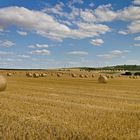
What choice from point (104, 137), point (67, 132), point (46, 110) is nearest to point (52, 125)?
point (67, 132)

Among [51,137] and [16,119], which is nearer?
[51,137]

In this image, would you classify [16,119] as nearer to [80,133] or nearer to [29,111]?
[29,111]

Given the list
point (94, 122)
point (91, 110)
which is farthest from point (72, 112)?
point (94, 122)

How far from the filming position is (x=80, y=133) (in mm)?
8336

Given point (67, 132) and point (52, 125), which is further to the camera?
point (52, 125)

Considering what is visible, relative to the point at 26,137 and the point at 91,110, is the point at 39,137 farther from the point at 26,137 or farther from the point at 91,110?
the point at 91,110

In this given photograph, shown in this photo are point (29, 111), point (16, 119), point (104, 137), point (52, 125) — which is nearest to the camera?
point (104, 137)

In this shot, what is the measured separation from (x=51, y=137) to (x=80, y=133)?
77cm

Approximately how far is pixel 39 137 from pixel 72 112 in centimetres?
332

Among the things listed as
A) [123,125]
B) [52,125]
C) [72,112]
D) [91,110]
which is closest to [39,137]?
[52,125]

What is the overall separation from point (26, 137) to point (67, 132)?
3.53 feet

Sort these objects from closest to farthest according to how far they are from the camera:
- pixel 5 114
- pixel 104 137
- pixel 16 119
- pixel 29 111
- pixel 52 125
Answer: pixel 104 137 → pixel 52 125 → pixel 16 119 → pixel 5 114 → pixel 29 111

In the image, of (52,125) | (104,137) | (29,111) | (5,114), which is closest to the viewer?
(104,137)

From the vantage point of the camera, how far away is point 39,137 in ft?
26.8
